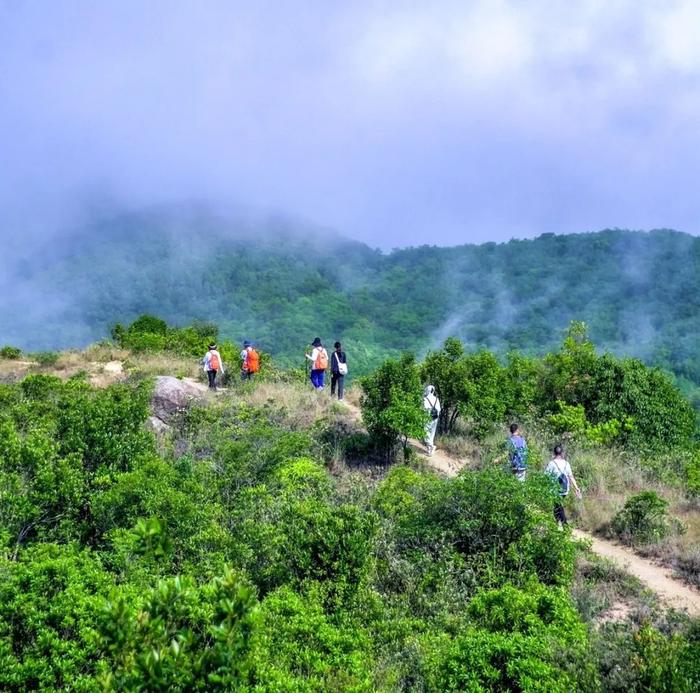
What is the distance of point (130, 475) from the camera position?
822 cm

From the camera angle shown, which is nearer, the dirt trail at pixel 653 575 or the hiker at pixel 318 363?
the dirt trail at pixel 653 575

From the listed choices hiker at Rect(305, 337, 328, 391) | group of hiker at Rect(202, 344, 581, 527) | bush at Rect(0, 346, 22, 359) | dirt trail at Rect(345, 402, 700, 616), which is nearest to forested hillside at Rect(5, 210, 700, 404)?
bush at Rect(0, 346, 22, 359)

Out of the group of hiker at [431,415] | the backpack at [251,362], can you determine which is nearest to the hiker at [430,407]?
the group of hiker at [431,415]

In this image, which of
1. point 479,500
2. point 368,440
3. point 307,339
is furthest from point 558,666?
point 307,339

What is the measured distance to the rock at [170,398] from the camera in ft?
47.6

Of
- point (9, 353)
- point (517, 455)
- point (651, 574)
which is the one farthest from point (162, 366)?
point (651, 574)

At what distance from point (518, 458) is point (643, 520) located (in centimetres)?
195

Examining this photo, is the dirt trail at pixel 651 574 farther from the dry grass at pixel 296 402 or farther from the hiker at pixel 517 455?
the dry grass at pixel 296 402

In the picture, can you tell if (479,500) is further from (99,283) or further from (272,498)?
(99,283)

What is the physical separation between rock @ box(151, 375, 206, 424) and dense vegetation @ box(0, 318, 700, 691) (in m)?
0.65

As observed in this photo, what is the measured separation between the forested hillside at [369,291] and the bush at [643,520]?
1313 inches

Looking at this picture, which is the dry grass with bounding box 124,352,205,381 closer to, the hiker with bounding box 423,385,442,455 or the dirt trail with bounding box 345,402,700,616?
the hiker with bounding box 423,385,442,455

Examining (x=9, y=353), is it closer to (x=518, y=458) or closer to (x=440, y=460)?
(x=440, y=460)

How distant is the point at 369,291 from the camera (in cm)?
7888
